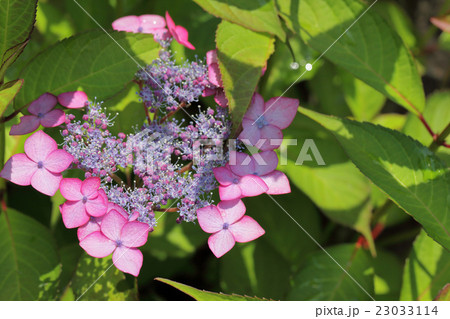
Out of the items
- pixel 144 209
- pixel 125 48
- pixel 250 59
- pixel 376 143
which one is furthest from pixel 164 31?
pixel 376 143

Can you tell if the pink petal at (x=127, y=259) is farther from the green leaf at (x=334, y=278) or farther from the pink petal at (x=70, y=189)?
the green leaf at (x=334, y=278)

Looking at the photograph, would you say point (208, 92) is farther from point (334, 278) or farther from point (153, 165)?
point (334, 278)

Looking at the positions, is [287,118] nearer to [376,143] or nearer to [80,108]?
[376,143]

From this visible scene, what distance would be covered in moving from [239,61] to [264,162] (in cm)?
29

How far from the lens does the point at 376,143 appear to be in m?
1.37

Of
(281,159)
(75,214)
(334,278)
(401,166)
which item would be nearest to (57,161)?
(75,214)

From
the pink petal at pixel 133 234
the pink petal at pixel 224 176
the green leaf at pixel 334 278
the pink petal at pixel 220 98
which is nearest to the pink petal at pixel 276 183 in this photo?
the pink petal at pixel 224 176

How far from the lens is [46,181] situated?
47.9 inches

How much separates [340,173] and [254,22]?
750 mm

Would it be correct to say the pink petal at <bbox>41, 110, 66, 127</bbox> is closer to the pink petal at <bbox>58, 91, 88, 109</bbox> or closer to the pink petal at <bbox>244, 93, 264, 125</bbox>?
the pink petal at <bbox>58, 91, 88, 109</bbox>

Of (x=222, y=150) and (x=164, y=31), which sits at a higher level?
(x=164, y=31)

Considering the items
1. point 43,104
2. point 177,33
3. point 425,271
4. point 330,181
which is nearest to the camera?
point 43,104

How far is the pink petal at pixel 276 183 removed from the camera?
129cm

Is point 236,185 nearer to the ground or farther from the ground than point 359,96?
farther from the ground
